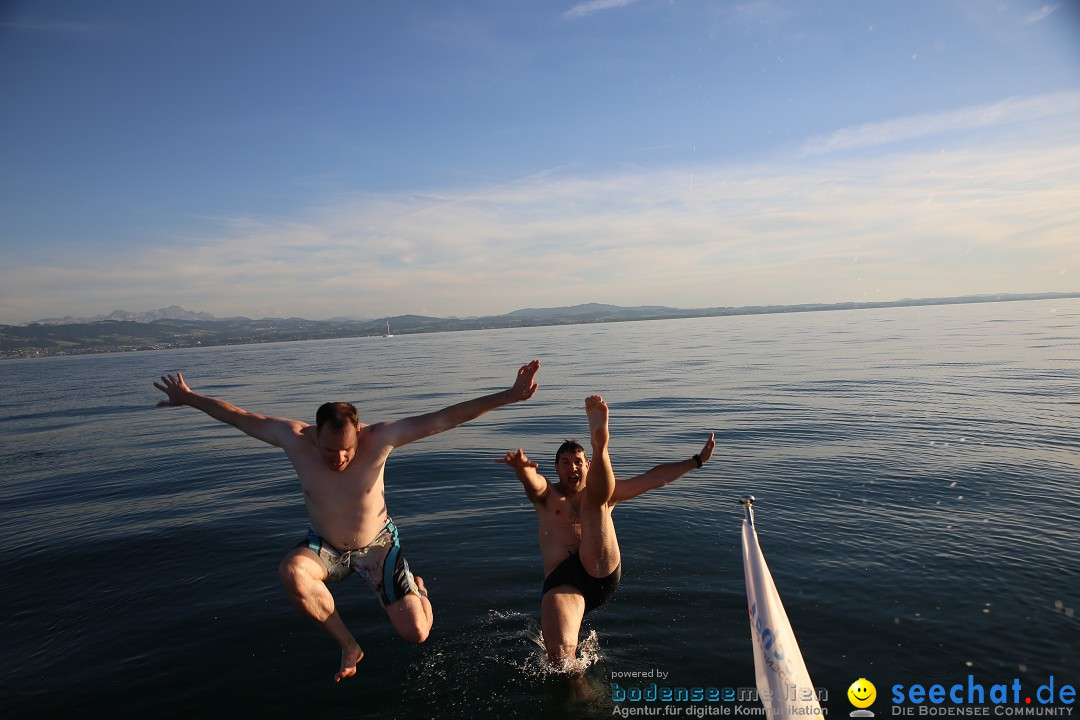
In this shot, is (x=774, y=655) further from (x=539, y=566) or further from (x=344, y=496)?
(x=539, y=566)

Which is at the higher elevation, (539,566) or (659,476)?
(659,476)

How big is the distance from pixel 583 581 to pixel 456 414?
221 cm

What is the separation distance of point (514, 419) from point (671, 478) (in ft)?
52.5

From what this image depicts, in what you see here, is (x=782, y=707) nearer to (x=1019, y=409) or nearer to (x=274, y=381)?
(x=1019, y=409)

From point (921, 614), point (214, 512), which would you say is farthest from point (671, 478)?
point (214, 512)

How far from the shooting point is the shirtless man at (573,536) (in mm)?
5938

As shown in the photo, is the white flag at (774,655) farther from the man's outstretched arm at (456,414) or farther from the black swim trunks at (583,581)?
the man's outstretched arm at (456,414)

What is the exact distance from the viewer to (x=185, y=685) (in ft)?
20.2

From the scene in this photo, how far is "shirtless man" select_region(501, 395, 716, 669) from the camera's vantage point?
19.5 ft

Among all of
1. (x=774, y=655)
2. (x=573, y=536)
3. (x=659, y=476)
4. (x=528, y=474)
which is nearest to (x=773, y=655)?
(x=774, y=655)

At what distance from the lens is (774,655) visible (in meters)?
5.00

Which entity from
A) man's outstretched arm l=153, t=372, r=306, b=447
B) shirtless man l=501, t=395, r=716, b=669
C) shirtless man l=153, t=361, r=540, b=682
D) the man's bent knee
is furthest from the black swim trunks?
man's outstretched arm l=153, t=372, r=306, b=447

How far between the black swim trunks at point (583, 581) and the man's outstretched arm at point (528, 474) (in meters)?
0.77

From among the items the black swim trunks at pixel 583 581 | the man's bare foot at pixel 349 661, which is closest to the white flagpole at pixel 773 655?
the black swim trunks at pixel 583 581
